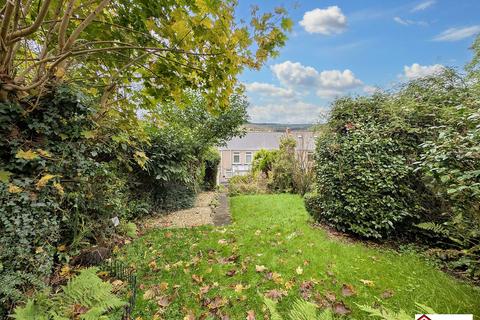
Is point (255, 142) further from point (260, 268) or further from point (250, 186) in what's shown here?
point (260, 268)

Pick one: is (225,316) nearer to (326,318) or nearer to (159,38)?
(326,318)

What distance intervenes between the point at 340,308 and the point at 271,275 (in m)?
0.93

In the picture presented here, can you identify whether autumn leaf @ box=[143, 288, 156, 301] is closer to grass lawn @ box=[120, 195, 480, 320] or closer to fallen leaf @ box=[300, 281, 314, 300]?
grass lawn @ box=[120, 195, 480, 320]

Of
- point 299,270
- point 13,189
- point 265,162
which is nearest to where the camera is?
point 13,189

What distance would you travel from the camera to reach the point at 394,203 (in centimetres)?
461

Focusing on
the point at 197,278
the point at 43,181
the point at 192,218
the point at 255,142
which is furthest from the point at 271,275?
the point at 255,142

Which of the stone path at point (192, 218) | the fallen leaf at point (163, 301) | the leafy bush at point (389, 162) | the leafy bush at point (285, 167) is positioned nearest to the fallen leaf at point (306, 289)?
the fallen leaf at point (163, 301)

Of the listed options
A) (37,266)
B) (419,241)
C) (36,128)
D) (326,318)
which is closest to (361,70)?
(419,241)

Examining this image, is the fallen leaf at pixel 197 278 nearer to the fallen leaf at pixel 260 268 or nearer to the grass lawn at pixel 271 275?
the grass lawn at pixel 271 275

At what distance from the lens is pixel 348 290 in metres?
2.96

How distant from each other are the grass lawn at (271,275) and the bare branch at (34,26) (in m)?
2.83

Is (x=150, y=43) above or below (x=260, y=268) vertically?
above

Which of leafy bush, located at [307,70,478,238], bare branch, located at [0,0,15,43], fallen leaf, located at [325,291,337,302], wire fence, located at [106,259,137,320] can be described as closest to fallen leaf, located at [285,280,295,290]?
fallen leaf, located at [325,291,337,302]

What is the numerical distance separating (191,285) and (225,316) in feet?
2.36
